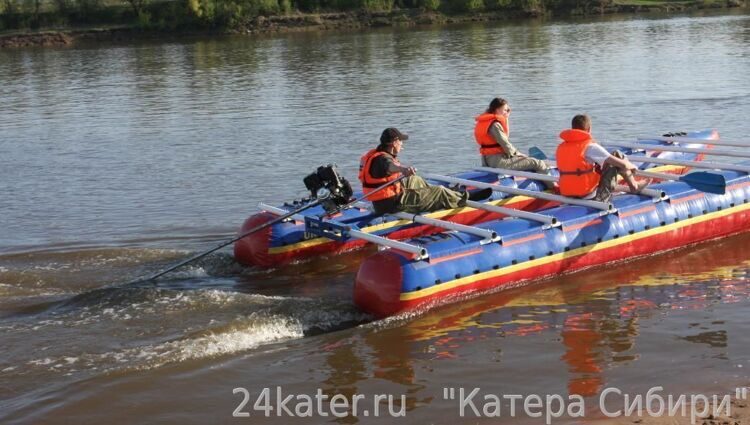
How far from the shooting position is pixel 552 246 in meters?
9.94

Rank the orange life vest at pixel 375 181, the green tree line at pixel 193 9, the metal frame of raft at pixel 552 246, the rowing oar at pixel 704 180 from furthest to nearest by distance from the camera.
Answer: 1. the green tree line at pixel 193 9
2. the rowing oar at pixel 704 180
3. the orange life vest at pixel 375 181
4. the metal frame of raft at pixel 552 246

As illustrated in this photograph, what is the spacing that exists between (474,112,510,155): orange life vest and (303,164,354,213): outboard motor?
281 centimetres

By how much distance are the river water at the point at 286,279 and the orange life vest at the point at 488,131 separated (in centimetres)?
270

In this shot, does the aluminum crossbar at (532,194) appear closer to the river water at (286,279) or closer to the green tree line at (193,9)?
the river water at (286,279)

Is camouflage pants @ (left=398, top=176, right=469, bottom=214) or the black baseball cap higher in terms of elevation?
the black baseball cap

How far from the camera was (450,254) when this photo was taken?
9.34 m

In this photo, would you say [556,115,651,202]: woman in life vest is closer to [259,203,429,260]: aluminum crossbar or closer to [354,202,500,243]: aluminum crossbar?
[354,202,500,243]: aluminum crossbar

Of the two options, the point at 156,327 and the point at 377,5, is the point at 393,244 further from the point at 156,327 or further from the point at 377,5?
the point at 377,5

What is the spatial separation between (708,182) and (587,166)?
142 centimetres

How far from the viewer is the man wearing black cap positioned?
33.7 ft

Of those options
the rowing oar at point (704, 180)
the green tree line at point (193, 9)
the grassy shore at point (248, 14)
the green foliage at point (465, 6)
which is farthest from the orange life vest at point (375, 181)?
the green foliage at point (465, 6)

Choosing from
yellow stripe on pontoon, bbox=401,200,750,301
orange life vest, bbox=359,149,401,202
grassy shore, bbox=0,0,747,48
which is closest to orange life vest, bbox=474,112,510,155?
orange life vest, bbox=359,149,401,202

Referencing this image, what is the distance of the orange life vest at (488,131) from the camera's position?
12.4 m

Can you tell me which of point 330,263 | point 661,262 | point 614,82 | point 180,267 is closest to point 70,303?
point 180,267
